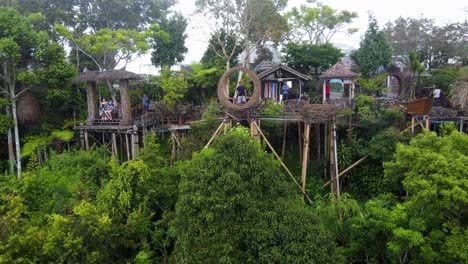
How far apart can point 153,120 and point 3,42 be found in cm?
789

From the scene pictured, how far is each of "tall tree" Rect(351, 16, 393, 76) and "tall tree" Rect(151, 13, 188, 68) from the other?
1254 cm

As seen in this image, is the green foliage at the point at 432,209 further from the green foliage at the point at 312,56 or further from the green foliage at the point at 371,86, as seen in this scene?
the green foliage at the point at 312,56

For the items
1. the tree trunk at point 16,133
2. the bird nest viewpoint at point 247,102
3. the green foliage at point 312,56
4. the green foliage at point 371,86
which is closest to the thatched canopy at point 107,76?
the tree trunk at point 16,133

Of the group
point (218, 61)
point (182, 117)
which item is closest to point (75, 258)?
point (182, 117)

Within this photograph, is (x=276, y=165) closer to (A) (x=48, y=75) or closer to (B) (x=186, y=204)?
(B) (x=186, y=204)

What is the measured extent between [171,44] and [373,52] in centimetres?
1418

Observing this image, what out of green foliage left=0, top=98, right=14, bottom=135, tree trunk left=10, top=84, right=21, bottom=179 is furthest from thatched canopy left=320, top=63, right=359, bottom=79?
green foliage left=0, top=98, right=14, bottom=135

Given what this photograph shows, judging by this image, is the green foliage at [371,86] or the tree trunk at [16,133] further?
the green foliage at [371,86]

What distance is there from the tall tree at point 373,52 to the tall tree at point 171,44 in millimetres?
12540

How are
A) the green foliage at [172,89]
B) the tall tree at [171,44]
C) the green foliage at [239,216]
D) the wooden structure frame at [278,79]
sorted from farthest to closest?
the tall tree at [171,44]
the wooden structure frame at [278,79]
the green foliage at [172,89]
the green foliage at [239,216]

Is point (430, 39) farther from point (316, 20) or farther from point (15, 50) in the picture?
point (15, 50)

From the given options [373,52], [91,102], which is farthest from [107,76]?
[373,52]

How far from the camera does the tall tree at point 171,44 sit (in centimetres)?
2591

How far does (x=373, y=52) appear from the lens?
25.9m
